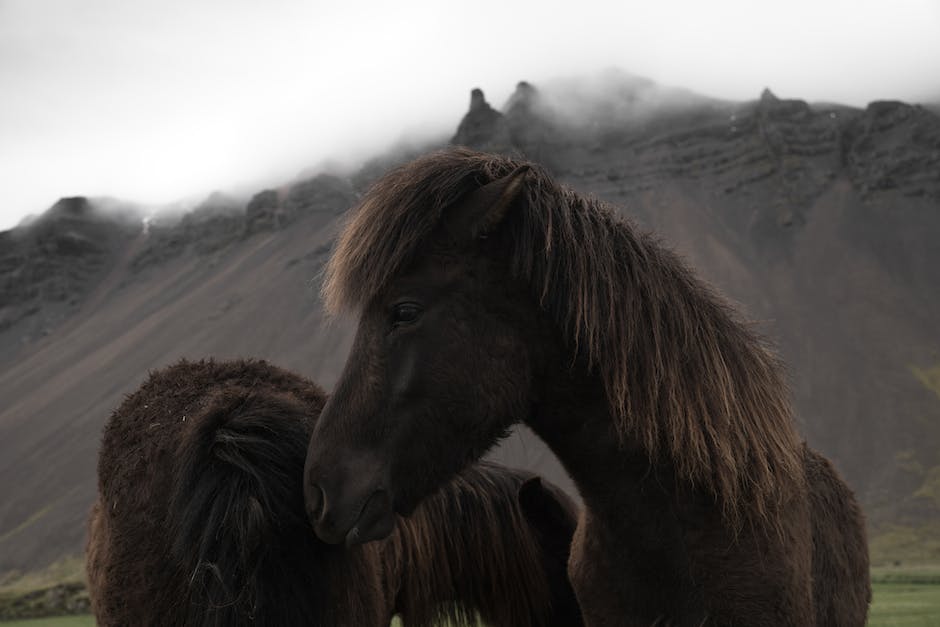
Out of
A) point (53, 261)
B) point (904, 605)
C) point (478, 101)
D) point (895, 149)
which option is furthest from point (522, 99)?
point (904, 605)

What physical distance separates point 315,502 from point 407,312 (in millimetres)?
810

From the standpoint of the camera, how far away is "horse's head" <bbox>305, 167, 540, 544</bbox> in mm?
3189

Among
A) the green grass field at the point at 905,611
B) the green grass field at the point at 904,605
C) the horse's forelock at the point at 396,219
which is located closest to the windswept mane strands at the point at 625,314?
the horse's forelock at the point at 396,219

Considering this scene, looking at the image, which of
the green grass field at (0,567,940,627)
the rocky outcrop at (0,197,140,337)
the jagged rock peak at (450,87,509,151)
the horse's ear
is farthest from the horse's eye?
the rocky outcrop at (0,197,140,337)

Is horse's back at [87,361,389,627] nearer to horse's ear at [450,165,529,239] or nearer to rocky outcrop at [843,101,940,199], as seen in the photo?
horse's ear at [450,165,529,239]

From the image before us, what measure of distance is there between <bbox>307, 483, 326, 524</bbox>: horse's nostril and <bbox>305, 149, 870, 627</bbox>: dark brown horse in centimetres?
14

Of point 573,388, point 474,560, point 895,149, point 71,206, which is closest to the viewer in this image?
point 573,388

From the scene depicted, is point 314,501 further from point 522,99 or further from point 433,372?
point 522,99

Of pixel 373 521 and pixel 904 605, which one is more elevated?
pixel 373 521

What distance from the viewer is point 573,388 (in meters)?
3.43

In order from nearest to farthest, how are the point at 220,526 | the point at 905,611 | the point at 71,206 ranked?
the point at 220,526 < the point at 905,611 < the point at 71,206

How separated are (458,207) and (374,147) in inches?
5197

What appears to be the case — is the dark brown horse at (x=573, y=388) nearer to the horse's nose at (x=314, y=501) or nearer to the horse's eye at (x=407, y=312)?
the horse's eye at (x=407, y=312)

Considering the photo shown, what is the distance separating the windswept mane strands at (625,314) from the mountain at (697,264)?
46.8 m
